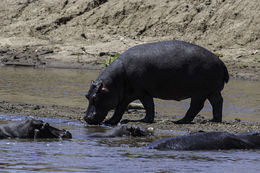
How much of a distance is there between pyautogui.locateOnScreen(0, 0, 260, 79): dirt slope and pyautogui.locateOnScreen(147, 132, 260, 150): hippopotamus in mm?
13242

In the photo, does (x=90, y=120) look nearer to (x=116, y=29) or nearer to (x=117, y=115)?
(x=117, y=115)

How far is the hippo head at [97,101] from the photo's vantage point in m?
10.2

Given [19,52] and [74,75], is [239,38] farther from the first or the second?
[19,52]

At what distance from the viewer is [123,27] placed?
2822 cm

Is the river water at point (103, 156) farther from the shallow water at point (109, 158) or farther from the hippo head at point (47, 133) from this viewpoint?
the hippo head at point (47, 133)

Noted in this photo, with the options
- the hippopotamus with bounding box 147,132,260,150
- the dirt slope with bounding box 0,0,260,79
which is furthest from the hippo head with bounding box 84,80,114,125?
the dirt slope with bounding box 0,0,260,79

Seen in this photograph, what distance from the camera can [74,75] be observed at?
21.1 m

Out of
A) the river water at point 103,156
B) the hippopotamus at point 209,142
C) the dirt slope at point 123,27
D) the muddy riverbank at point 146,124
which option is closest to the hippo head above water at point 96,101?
the river water at point 103,156

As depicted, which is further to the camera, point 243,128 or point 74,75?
point 74,75

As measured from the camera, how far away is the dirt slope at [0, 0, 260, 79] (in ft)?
80.2

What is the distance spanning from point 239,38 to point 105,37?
231 inches

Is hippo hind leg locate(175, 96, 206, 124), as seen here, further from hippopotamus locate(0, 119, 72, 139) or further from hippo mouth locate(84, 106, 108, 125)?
hippopotamus locate(0, 119, 72, 139)

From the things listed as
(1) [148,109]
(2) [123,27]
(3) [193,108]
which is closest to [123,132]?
(1) [148,109]

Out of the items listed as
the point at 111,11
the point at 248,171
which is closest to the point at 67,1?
the point at 111,11
